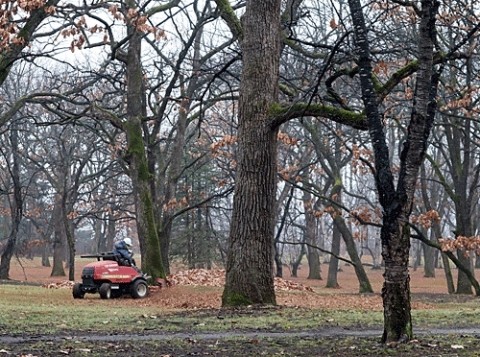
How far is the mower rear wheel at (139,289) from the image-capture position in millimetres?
21578

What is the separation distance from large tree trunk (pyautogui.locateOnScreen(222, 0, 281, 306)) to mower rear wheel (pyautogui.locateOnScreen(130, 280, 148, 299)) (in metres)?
8.89

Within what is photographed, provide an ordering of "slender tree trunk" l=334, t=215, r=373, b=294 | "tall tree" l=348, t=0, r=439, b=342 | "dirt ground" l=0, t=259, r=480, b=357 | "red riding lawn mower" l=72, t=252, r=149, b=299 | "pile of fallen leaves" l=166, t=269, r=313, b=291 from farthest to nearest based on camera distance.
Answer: "slender tree trunk" l=334, t=215, r=373, b=294, "pile of fallen leaves" l=166, t=269, r=313, b=291, "red riding lawn mower" l=72, t=252, r=149, b=299, "tall tree" l=348, t=0, r=439, b=342, "dirt ground" l=0, t=259, r=480, b=357

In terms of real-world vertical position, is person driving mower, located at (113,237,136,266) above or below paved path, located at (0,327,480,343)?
above

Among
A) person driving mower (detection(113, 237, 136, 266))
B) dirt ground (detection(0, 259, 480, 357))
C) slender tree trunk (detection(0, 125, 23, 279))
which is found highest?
slender tree trunk (detection(0, 125, 23, 279))

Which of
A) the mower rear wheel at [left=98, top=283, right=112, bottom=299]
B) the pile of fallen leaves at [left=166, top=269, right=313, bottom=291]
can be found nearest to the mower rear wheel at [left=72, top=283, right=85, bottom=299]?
the mower rear wheel at [left=98, top=283, right=112, bottom=299]

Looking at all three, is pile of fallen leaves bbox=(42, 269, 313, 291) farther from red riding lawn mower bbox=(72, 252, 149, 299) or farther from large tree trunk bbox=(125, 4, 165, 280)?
red riding lawn mower bbox=(72, 252, 149, 299)

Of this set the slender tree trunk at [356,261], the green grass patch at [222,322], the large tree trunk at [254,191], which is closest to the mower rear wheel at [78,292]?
the green grass patch at [222,322]

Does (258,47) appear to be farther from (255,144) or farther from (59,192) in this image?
(59,192)

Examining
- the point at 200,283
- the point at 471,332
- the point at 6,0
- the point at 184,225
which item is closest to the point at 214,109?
the point at 184,225

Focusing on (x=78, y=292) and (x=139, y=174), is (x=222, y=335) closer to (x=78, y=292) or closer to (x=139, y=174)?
(x=78, y=292)

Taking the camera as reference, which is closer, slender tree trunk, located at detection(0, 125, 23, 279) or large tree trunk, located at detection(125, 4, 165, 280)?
large tree trunk, located at detection(125, 4, 165, 280)

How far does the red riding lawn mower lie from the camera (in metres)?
21.5

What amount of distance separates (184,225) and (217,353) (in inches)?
1523

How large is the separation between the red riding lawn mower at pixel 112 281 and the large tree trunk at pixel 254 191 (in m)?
8.97
